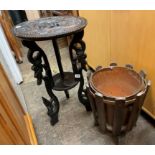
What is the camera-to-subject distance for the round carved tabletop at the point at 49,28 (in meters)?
1.03

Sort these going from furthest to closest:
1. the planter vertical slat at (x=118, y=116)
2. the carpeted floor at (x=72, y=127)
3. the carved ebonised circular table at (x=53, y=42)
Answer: the carpeted floor at (x=72, y=127) < the carved ebonised circular table at (x=53, y=42) < the planter vertical slat at (x=118, y=116)

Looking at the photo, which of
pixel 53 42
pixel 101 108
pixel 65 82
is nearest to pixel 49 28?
pixel 53 42

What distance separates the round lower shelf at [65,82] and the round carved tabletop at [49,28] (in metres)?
0.52

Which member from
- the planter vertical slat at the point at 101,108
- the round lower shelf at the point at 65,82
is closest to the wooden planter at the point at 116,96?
the planter vertical slat at the point at 101,108

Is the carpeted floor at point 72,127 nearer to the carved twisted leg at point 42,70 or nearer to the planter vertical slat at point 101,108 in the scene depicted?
the carved twisted leg at point 42,70

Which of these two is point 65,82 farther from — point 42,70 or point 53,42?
point 53,42

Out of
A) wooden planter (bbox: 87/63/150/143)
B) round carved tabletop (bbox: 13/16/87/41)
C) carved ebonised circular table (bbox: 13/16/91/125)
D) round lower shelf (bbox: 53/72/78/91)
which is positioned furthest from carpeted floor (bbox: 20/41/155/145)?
round carved tabletop (bbox: 13/16/87/41)

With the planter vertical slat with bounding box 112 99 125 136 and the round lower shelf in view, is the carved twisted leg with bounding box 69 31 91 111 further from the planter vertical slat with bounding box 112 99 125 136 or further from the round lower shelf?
the planter vertical slat with bounding box 112 99 125 136

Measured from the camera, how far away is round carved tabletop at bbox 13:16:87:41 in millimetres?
1032

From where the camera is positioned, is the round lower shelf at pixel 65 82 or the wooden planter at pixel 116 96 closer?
the wooden planter at pixel 116 96

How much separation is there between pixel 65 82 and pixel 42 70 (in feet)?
0.91

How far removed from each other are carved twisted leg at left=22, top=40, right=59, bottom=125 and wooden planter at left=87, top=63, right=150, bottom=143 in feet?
1.31

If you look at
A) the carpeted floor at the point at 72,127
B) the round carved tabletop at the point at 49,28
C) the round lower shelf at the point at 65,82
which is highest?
the round carved tabletop at the point at 49,28
